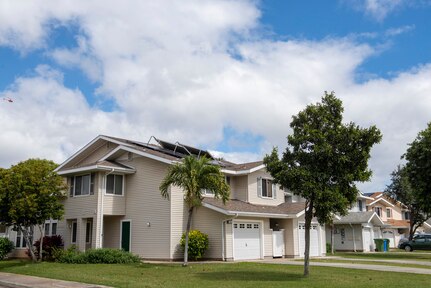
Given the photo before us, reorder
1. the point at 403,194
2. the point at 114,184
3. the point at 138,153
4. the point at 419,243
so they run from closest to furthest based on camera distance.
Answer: the point at 138,153 < the point at 114,184 < the point at 419,243 < the point at 403,194

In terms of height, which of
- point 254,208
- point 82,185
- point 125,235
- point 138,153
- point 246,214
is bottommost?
point 125,235

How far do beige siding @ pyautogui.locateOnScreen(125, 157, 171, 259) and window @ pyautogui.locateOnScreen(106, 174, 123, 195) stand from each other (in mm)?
462

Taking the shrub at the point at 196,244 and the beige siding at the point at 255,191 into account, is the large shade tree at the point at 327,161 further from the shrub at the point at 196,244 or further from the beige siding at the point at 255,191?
the beige siding at the point at 255,191

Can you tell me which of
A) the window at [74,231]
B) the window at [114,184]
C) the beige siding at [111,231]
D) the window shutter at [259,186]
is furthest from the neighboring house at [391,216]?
the window at [74,231]

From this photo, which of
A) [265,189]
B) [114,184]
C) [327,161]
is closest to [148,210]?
[114,184]

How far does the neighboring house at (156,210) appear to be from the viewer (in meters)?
27.6

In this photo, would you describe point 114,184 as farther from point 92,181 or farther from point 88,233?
point 88,233

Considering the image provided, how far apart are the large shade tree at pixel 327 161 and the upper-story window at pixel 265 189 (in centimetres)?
1390

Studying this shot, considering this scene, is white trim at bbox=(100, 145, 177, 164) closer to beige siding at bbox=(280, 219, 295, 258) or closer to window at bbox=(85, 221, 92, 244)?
window at bbox=(85, 221, 92, 244)

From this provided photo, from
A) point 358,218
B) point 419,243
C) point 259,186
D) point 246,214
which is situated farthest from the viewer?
point 419,243

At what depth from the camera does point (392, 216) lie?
60594 millimetres

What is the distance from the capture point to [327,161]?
1777 centimetres

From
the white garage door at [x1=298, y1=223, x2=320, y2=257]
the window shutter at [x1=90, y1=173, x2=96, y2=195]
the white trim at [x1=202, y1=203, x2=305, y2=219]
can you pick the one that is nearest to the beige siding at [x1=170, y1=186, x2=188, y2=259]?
the white trim at [x1=202, y1=203, x2=305, y2=219]

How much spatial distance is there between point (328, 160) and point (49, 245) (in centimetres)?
2032
